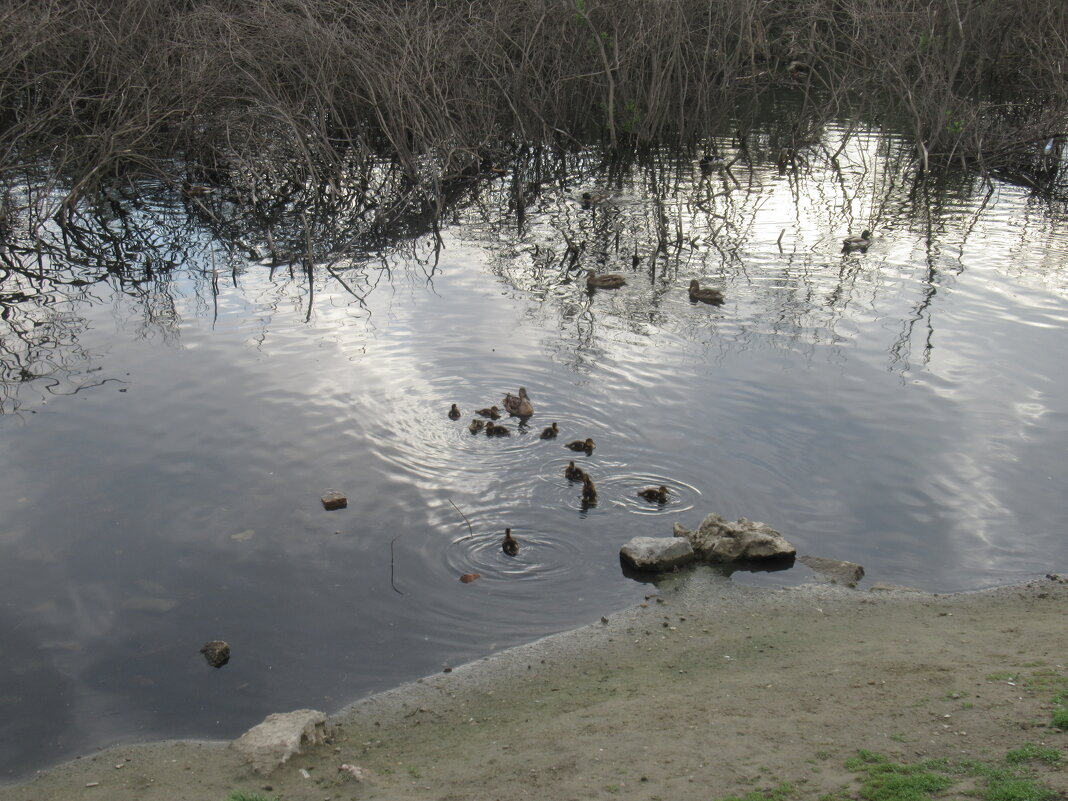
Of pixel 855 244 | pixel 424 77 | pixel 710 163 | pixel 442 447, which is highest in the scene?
pixel 424 77

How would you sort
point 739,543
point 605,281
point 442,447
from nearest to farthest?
point 739,543
point 442,447
point 605,281

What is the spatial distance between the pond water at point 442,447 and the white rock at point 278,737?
40cm

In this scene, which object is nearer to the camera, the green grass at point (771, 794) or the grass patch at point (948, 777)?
the grass patch at point (948, 777)

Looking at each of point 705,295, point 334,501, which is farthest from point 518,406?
point 705,295

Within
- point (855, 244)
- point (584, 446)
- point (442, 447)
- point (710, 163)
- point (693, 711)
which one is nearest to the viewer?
point (693, 711)

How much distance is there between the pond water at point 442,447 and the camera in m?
6.86

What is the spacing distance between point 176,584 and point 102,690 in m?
1.20

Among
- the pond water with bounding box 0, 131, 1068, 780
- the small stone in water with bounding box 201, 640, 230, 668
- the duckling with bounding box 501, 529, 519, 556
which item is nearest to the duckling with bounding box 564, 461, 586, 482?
the pond water with bounding box 0, 131, 1068, 780

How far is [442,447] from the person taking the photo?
9.34 metres

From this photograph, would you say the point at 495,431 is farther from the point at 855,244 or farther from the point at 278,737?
the point at 855,244

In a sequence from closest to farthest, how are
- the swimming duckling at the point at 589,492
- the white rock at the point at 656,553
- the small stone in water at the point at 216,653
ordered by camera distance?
the small stone in water at the point at 216,653, the white rock at the point at 656,553, the swimming duckling at the point at 589,492

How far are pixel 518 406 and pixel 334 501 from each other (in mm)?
2112

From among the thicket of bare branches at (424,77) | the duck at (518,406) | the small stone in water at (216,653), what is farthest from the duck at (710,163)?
the small stone in water at (216,653)

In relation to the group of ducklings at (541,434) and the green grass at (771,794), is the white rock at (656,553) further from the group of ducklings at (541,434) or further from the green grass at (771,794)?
the green grass at (771,794)
